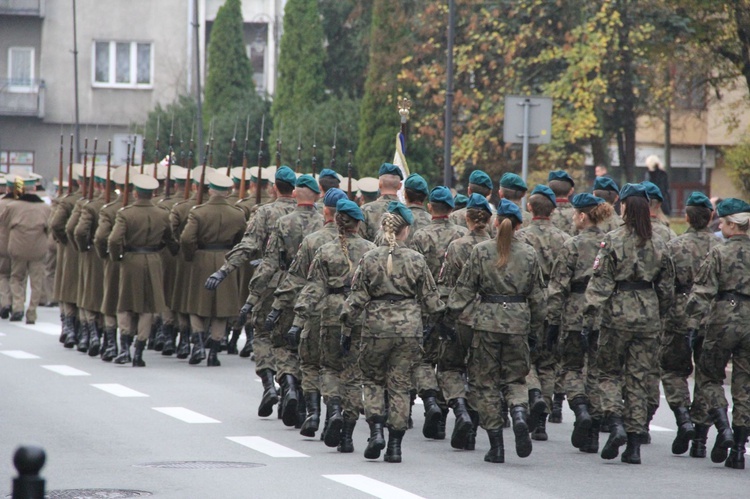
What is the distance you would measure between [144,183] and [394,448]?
283 inches

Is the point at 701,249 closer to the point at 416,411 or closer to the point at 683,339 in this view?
the point at 683,339

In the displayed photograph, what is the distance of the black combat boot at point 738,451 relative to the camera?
33.2 feet

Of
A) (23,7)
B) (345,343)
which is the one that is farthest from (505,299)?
(23,7)

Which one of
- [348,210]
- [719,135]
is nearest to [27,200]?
[348,210]

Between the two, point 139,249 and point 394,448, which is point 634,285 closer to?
point 394,448

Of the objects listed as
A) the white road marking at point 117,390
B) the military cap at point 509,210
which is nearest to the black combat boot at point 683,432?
the military cap at point 509,210

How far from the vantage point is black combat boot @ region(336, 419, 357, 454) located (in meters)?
10.5

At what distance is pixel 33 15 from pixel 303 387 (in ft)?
148

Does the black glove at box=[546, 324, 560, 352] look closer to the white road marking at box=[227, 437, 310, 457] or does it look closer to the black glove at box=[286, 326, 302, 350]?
the black glove at box=[286, 326, 302, 350]

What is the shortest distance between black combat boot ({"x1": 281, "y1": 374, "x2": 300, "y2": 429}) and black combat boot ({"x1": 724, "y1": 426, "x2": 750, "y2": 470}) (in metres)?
3.27

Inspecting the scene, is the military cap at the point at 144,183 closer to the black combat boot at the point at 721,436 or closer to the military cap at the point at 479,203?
the military cap at the point at 479,203

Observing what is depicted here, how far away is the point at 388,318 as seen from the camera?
33.3ft

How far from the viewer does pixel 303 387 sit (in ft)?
37.0

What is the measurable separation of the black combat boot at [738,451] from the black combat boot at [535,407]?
1513mm
